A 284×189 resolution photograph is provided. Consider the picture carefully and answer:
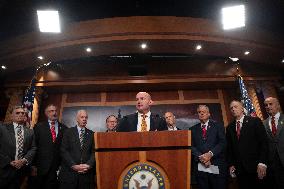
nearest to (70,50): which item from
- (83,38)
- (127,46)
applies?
(83,38)

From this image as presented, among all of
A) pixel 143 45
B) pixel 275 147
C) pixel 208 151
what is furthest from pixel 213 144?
pixel 143 45

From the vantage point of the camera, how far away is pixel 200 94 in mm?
6582

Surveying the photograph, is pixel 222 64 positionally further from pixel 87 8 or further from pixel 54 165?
pixel 54 165

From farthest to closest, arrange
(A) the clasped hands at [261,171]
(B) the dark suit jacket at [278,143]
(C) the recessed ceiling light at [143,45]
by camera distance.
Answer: (C) the recessed ceiling light at [143,45] < (B) the dark suit jacket at [278,143] < (A) the clasped hands at [261,171]

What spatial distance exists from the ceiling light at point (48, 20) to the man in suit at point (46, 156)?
1975 millimetres

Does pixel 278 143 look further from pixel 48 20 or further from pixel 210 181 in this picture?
pixel 48 20

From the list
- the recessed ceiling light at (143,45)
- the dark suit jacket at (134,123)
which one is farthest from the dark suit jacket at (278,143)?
the recessed ceiling light at (143,45)

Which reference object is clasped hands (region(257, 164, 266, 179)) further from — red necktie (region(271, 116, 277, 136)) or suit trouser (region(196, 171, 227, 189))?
red necktie (region(271, 116, 277, 136))

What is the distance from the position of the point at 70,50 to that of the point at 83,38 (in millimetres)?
534

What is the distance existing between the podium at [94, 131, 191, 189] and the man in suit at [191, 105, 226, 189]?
137 centimetres

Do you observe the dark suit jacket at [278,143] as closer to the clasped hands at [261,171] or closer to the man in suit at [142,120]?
the clasped hands at [261,171]

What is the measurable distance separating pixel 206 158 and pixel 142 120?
104cm

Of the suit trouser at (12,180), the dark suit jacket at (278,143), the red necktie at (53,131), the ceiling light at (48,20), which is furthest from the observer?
the ceiling light at (48,20)

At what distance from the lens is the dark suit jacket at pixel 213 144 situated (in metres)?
3.07
